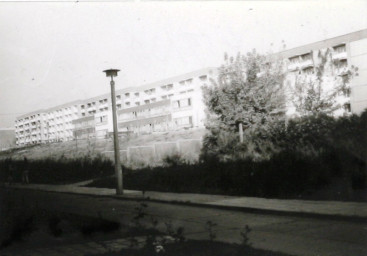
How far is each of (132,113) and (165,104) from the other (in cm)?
1615

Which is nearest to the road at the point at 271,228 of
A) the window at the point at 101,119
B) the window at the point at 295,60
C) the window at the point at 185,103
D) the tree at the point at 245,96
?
the tree at the point at 245,96

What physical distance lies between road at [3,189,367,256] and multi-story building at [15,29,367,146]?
625 inches

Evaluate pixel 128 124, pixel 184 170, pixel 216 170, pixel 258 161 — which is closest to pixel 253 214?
pixel 258 161

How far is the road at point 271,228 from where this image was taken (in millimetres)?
6520

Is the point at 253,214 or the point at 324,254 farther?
the point at 253,214

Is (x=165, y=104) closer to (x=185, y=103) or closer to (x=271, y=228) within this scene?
(x=185, y=103)

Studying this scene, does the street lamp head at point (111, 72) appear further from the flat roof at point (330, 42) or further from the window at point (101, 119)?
the window at point (101, 119)

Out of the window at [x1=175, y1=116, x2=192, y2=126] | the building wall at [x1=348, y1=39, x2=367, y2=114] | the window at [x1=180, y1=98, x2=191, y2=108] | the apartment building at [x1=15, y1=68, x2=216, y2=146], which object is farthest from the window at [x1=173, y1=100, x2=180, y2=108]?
the building wall at [x1=348, y1=39, x2=367, y2=114]

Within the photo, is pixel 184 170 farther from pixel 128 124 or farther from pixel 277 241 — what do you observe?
pixel 128 124

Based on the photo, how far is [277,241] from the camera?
23.2 feet

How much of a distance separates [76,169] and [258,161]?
16285 millimetres

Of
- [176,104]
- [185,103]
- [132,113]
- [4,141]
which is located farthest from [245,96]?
[4,141]

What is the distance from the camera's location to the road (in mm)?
6520

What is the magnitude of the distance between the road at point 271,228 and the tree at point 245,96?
941 cm
